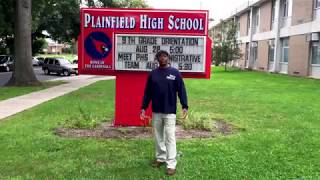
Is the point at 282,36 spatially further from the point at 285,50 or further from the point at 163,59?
the point at 163,59

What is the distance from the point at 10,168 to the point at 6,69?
4498 cm

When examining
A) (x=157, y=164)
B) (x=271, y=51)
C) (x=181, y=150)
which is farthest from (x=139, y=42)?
(x=271, y=51)

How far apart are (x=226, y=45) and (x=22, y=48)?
99.9ft

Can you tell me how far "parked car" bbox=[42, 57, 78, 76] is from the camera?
44188 millimetres

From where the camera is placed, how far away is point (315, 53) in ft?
110

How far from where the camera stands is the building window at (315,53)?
107 feet

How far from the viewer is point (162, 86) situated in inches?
282

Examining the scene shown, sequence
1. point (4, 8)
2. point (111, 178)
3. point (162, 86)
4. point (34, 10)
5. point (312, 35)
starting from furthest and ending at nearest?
point (312, 35) → point (34, 10) → point (4, 8) → point (162, 86) → point (111, 178)

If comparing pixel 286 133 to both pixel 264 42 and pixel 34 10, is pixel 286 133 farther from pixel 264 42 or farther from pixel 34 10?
pixel 264 42

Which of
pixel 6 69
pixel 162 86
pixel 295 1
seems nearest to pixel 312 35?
pixel 295 1

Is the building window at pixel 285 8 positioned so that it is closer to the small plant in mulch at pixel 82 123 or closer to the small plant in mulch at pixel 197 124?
the small plant in mulch at pixel 197 124

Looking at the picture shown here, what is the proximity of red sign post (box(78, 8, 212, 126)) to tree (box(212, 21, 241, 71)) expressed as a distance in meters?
41.3

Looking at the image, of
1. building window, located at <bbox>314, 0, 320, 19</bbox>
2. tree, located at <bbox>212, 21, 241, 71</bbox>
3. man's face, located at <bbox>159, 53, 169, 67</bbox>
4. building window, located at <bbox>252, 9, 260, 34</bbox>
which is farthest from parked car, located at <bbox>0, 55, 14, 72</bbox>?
man's face, located at <bbox>159, 53, 169, 67</bbox>

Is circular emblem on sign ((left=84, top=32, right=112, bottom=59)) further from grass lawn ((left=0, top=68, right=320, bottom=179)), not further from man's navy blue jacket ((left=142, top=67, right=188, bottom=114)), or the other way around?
man's navy blue jacket ((left=142, top=67, right=188, bottom=114))
